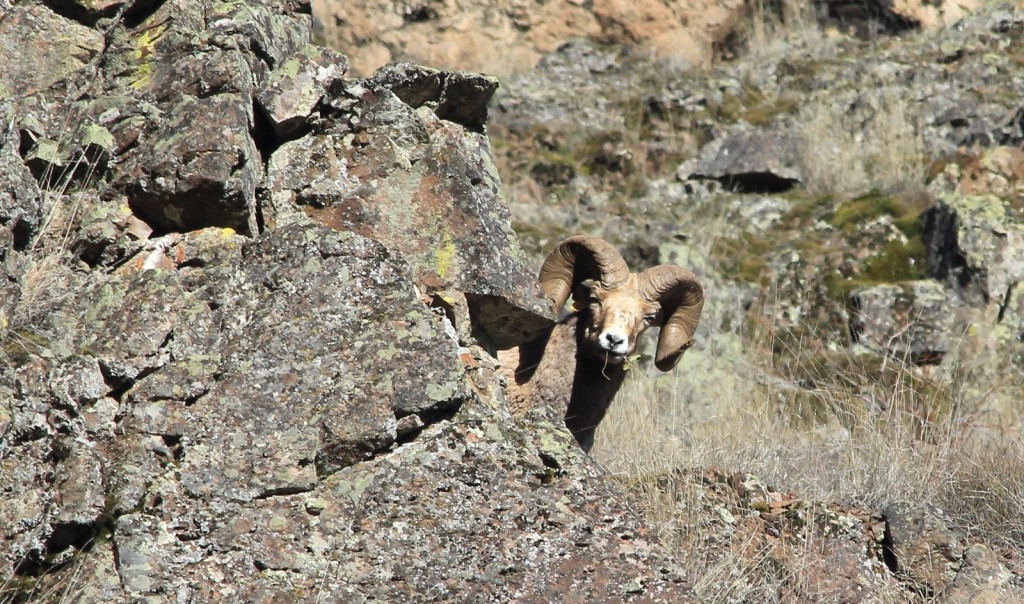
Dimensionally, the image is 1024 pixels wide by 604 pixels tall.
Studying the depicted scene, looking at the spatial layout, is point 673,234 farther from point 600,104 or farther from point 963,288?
point 600,104

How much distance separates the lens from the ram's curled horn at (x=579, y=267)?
25.6ft

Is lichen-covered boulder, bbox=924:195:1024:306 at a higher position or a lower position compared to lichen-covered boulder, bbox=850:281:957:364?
higher

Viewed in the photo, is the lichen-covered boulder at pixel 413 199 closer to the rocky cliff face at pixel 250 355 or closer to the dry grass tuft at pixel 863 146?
the rocky cliff face at pixel 250 355

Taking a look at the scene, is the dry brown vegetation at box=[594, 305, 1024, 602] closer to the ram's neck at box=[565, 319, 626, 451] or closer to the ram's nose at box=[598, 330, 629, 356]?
the ram's neck at box=[565, 319, 626, 451]

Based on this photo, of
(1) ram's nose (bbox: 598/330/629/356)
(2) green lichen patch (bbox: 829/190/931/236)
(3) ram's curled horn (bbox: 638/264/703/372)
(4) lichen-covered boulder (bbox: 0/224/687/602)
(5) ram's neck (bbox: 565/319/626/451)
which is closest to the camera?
(4) lichen-covered boulder (bbox: 0/224/687/602)

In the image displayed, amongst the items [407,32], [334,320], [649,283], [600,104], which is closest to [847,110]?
[600,104]

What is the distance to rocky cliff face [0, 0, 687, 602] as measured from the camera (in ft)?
13.1

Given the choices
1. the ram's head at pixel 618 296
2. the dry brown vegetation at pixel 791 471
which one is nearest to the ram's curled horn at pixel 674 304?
the ram's head at pixel 618 296

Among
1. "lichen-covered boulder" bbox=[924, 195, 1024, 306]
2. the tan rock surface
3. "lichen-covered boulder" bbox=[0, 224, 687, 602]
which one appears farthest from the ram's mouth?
the tan rock surface

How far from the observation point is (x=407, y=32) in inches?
654

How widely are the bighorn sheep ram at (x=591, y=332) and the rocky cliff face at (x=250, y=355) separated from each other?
1.91 metres

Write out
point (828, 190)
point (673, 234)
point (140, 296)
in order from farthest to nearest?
1. point (828, 190)
2. point (673, 234)
3. point (140, 296)

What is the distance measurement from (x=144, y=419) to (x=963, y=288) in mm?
8431

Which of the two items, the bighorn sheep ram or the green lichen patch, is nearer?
the bighorn sheep ram
